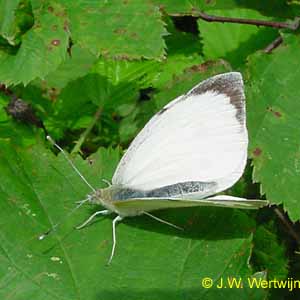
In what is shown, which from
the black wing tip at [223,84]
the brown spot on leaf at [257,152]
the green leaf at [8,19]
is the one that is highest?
the green leaf at [8,19]

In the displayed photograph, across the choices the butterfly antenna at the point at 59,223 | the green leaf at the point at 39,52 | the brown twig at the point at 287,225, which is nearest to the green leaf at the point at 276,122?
the brown twig at the point at 287,225

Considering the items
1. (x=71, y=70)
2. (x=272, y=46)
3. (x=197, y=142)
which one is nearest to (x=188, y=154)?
(x=197, y=142)

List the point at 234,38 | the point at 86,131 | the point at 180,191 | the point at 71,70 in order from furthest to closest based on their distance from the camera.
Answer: the point at 234,38
the point at 71,70
the point at 86,131
the point at 180,191

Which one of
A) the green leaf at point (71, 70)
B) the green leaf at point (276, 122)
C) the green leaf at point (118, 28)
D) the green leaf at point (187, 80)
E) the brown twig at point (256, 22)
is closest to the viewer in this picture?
the green leaf at point (276, 122)

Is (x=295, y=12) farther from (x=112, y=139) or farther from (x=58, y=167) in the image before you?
(x=58, y=167)

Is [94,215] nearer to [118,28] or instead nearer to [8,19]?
[118,28]

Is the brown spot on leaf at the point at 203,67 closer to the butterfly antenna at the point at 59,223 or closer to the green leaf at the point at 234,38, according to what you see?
the green leaf at the point at 234,38
